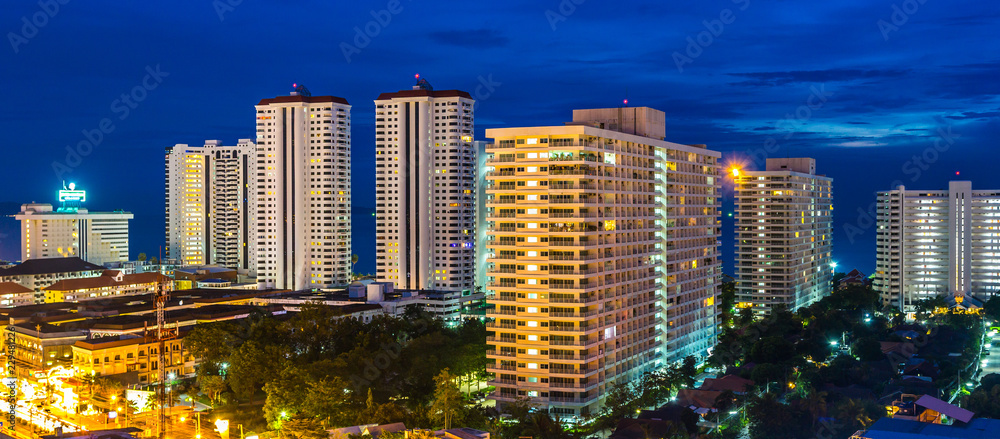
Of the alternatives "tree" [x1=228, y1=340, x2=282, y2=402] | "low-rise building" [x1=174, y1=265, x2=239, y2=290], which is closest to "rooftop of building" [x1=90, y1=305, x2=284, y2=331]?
"tree" [x1=228, y1=340, x2=282, y2=402]

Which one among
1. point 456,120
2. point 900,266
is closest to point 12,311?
point 456,120

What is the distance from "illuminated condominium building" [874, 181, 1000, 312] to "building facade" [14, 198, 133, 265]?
94.8 m

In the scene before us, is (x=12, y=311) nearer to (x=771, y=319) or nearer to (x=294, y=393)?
(x=294, y=393)

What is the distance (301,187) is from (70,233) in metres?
45.0

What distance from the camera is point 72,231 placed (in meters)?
119

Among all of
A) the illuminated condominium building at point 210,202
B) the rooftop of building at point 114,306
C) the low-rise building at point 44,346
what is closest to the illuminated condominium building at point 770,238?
the rooftop of building at point 114,306

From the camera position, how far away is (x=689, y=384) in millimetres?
47875

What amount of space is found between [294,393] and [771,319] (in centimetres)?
3778

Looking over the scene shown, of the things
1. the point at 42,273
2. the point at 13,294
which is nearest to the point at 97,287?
the point at 13,294

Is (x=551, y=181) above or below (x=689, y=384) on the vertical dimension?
above

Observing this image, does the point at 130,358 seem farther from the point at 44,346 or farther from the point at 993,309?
the point at 993,309

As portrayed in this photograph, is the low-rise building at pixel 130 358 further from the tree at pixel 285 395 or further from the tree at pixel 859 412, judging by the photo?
the tree at pixel 859 412

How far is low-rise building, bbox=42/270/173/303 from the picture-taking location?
292 feet

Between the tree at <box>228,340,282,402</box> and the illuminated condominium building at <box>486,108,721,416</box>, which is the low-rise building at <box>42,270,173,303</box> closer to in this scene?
the tree at <box>228,340,282,402</box>
